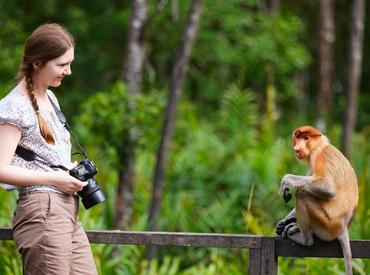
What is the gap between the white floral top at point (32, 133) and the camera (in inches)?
139

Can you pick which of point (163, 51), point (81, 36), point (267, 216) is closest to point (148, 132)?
point (267, 216)

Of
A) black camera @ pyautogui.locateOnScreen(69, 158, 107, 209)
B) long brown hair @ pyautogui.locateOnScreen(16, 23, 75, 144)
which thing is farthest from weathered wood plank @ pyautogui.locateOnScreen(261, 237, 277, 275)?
long brown hair @ pyautogui.locateOnScreen(16, 23, 75, 144)

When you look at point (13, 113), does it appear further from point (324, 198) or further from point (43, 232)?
point (324, 198)

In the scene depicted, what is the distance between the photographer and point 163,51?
1641 cm

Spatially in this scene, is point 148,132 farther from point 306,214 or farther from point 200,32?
point 200,32

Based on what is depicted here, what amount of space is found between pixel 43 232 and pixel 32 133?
39 centimetres

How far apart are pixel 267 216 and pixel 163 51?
7715 millimetres

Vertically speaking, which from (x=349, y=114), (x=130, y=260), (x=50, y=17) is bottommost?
(x=130, y=260)

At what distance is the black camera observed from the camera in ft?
12.1

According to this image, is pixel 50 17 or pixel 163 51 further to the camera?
pixel 50 17

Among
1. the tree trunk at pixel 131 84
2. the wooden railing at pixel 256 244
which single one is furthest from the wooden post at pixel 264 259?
the tree trunk at pixel 131 84

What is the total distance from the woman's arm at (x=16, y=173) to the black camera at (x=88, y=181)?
0.11 metres

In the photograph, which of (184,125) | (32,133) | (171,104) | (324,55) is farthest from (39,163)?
(324,55)

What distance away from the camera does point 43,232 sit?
11.7ft
